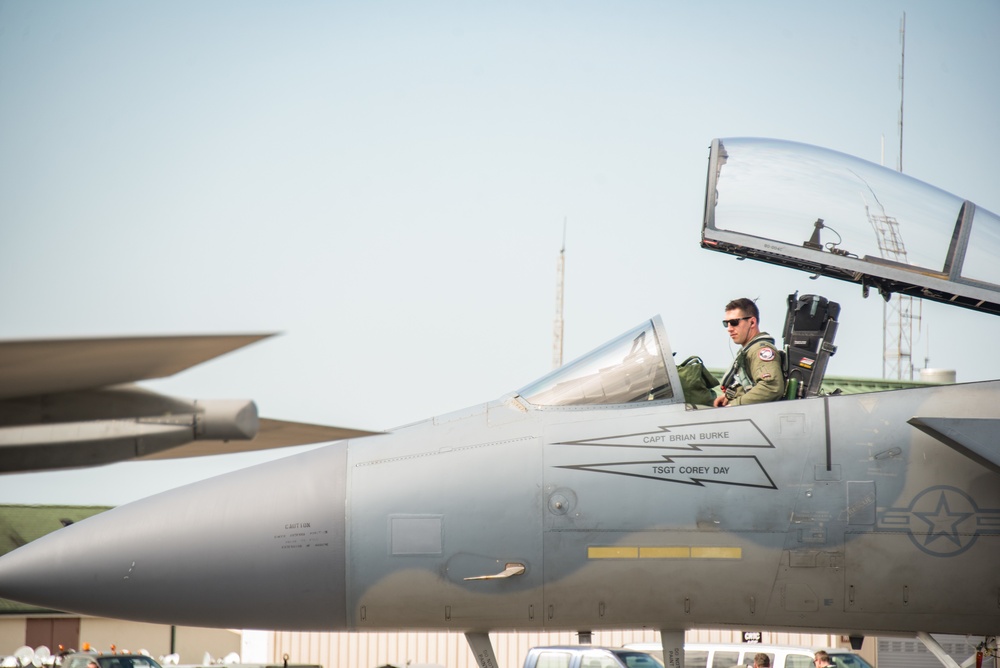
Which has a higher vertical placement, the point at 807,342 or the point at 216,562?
the point at 807,342

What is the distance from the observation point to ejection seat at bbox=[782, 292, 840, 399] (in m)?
7.70

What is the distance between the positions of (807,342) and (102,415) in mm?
5241

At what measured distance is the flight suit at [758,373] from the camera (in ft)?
24.0

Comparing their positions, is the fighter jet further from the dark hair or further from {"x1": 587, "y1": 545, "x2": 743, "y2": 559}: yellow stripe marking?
the dark hair

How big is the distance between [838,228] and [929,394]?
4.78ft

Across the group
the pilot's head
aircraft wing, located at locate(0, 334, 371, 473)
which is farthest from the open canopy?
aircraft wing, located at locate(0, 334, 371, 473)

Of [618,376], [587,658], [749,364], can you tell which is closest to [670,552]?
[618,376]

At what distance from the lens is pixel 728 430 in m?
7.02

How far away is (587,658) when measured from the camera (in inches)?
739

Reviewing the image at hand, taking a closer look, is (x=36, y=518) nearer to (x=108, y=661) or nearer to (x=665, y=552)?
(x=108, y=661)

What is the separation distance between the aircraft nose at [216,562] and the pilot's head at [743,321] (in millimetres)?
2954

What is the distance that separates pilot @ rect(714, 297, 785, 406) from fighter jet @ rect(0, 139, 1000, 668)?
26 centimetres

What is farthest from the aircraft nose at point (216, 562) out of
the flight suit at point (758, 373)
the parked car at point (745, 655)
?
the parked car at point (745, 655)

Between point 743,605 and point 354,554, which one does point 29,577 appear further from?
point 743,605
